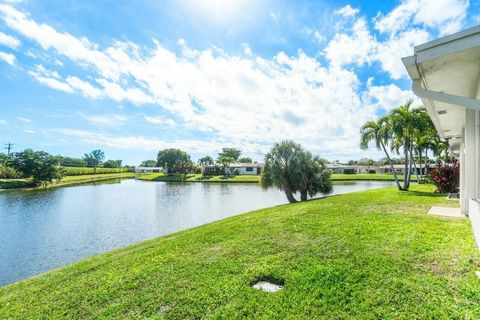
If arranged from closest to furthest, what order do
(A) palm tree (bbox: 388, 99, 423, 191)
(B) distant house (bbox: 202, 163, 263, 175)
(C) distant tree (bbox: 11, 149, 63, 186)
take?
1. (A) palm tree (bbox: 388, 99, 423, 191)
2. (C) distant tree (bbox: 11, 149, 63, 186)
3. (B) distant house (bbox: 202, 163, 263, 175)

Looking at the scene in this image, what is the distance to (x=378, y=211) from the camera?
27.4 ft

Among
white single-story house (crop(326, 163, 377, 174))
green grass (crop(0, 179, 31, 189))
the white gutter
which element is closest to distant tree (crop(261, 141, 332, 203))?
the white gutter

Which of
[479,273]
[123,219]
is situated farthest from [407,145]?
[123,219]

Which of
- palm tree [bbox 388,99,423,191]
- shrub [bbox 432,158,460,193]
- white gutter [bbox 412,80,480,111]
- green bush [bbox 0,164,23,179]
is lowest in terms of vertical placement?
green bush [bbox 0,164,23,179]

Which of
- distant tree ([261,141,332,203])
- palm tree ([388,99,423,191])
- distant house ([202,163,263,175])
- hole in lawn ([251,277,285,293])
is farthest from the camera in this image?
distant house ([202,163,263,175])

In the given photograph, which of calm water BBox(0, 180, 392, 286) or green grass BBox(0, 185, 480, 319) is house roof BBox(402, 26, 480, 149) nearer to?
green grass BBox(0, 185, 480, 319)

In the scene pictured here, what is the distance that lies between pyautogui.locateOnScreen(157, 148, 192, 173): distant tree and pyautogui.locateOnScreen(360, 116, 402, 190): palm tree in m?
61.3

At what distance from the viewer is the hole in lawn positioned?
378cm

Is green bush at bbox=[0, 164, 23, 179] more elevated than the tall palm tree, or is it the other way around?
the tall palm tree

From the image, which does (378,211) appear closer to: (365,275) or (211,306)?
(365,275)

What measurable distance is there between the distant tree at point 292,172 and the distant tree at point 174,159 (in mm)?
60448

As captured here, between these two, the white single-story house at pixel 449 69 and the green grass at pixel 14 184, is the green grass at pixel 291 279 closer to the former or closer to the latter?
the white single-story house at pixel 449 69

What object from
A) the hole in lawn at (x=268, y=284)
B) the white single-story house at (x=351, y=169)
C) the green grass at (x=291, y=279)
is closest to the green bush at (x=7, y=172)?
the green grass at (x=291, y=279)

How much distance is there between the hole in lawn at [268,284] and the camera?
378 cm
